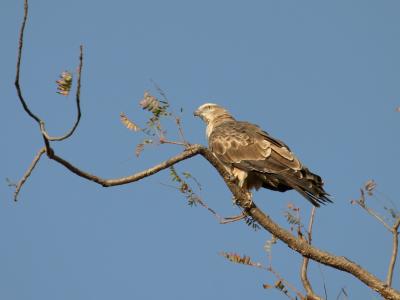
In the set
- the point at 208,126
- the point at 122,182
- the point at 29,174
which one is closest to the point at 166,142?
the point at 122,182

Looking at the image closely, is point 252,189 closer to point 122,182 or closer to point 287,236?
point 287,236

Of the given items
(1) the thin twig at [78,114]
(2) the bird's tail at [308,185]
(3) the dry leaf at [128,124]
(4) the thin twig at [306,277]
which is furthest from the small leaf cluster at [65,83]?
(2) the bird's tail at [308,185]

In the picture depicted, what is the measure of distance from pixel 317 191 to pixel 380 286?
1967mm

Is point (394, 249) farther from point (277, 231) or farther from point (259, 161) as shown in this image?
point (259, 161)

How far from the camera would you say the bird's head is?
36.4 feet

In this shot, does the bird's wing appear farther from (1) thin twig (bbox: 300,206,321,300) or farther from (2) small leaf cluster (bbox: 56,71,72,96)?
(2) small leaf cluster (bbox: 56,71,72,96)

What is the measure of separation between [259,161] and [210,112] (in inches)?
116

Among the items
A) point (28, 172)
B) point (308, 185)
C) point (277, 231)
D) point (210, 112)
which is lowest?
point (28, 172)

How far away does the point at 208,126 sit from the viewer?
35.5 feet

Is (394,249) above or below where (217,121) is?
below

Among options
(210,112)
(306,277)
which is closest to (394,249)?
(306,277)

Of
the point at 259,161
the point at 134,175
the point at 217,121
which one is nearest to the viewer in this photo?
the point at 134,175

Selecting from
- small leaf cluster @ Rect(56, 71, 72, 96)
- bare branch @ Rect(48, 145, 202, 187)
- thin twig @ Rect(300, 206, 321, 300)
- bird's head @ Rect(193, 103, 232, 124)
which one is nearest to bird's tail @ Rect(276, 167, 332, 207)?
thin twig @ Rect(300, 206, 321, 300)

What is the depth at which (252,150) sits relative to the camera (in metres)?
8.86
